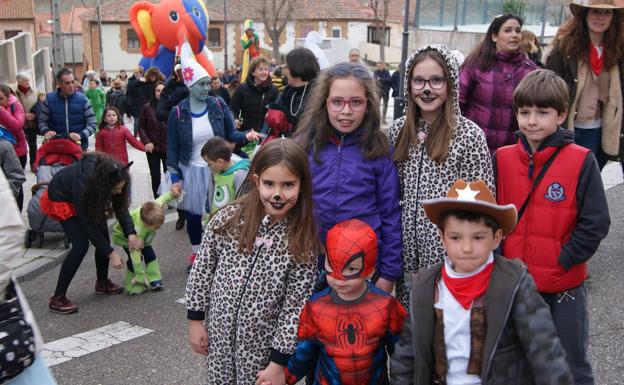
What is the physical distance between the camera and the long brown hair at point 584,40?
4785 millimetres

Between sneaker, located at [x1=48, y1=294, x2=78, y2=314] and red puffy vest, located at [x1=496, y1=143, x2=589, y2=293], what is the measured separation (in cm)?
385

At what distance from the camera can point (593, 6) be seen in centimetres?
467

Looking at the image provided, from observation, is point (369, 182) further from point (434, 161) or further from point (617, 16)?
point (617, 16)

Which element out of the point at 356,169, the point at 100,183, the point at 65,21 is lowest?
the point at 100,183

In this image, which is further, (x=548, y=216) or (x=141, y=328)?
(x=141, y=328)

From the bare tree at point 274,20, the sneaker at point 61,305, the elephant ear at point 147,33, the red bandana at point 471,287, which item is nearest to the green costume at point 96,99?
the elephant ear at point 147,33

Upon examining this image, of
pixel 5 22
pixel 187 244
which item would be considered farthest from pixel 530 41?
pixel 5 22

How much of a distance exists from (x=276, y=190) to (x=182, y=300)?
3.29m

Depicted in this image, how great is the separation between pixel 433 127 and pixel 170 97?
541cm

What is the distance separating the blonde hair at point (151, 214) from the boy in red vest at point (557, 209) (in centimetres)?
364

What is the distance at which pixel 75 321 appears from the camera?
18.0 ft

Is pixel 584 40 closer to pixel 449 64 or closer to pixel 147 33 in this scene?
pixel 449 64

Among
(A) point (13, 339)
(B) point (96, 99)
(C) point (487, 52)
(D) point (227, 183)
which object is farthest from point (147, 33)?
(A) point (13, 339)

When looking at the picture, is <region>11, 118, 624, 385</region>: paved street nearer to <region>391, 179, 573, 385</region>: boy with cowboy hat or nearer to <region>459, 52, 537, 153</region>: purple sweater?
<region>459, 52, 537, 153</region>: purple sweater
